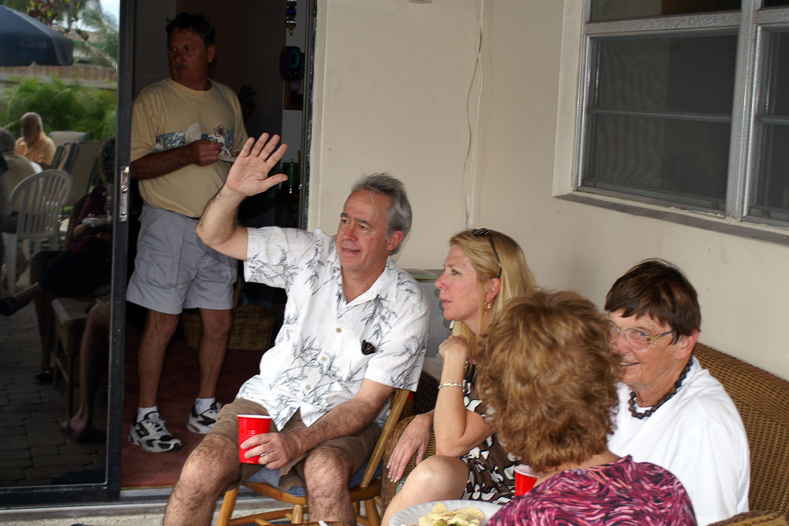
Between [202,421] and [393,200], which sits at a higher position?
[393,200]

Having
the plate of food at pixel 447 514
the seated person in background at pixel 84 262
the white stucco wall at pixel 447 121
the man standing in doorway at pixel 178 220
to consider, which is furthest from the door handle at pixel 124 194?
the plate of food at pixel 447 514

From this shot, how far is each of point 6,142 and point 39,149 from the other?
0.11 meters

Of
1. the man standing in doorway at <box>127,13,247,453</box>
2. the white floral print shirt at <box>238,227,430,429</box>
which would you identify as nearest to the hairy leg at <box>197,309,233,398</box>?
the man standing in doorway at <box>127,13,247,453</box>

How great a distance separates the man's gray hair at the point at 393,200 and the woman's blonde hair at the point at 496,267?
38 cm

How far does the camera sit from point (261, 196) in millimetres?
6098

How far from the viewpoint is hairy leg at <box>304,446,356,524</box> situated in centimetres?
240

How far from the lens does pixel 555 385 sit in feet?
4.89

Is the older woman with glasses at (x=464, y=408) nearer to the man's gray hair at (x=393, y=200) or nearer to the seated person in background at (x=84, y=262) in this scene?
the man's gray hair at (x=393, y=200)

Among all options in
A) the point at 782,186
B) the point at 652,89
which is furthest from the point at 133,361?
the point at 782,186

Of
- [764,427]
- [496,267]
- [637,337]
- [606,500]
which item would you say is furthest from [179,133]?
[606,500]

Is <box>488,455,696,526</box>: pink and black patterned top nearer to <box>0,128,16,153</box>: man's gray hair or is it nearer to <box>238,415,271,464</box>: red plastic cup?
<box>238,415,271,464</box>: red plastic cup

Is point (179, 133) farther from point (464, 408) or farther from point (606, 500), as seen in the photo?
point (606, 500)

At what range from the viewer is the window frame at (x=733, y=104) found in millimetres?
2344

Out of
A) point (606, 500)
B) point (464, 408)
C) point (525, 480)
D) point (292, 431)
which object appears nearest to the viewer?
point (606, 500)
